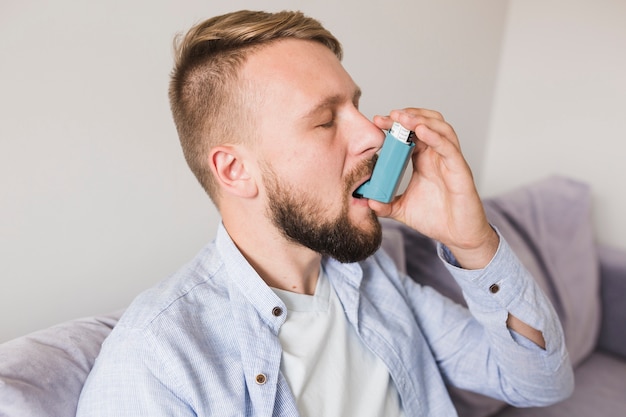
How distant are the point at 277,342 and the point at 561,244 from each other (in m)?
1.39

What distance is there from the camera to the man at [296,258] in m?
0.91

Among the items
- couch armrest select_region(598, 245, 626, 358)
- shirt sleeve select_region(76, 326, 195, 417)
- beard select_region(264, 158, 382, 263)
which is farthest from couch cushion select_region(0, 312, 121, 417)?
couch armrest select_region(598, 245, 626, 358)

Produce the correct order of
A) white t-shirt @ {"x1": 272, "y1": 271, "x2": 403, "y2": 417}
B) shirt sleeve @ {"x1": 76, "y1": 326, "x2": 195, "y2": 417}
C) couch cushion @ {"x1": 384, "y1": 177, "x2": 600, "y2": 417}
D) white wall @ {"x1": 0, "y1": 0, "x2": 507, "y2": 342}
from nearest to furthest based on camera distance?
1. shirt sleeve @ {"x1": 76, "y1": 326, "x2": 195, "y2": 417}
2. white t-shirt @ {"x1": 272, "y1": 271, "x2": 403, "y2": 417}
3. white wall @ {"x1": 0, "y1": 0, "x2": 507, "y2": 342}
4. couch cushion @ {"x1": 384, "y1": 177, "x2": 600, "y2": 417}

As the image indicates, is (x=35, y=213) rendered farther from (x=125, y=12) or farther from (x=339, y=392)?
(x=339, y=392)

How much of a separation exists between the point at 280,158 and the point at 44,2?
54cm

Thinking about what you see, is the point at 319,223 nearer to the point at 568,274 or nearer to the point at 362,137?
the point at 362,137

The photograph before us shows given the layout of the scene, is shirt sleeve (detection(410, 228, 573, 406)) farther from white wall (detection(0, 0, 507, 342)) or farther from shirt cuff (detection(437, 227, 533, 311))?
white wall (detection(0, 0, 507, 342))

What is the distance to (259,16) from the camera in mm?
1027

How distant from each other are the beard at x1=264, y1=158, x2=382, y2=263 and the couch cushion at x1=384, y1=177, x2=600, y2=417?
0.90m

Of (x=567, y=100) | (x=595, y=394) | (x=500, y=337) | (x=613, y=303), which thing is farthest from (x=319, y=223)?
(x=567, y=100)

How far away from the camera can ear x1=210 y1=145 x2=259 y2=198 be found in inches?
39.6

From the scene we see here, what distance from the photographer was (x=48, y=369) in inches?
35.0

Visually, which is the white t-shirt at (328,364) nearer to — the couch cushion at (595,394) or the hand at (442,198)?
the hand at (442,198)

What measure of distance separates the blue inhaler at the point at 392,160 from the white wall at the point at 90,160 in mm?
548
